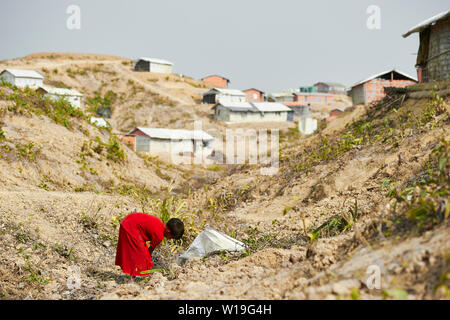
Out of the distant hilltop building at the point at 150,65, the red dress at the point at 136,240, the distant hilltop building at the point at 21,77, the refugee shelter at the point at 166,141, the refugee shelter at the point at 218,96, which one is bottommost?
the red dress at the point at 136,240

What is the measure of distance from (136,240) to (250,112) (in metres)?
40.2

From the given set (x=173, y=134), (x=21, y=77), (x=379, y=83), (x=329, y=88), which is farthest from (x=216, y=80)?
(x=379, y=83)

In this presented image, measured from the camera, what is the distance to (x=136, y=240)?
5543 mm

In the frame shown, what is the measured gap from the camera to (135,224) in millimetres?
5602

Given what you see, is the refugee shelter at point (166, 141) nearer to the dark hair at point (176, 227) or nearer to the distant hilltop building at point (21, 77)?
the distant hilltop building at point (21, 77)

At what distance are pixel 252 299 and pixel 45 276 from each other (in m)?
3.45

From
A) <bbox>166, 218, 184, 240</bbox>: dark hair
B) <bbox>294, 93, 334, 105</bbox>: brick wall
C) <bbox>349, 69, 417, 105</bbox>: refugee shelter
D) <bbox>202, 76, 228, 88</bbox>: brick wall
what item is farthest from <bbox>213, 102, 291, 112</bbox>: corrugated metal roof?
<bbox>166, 218, 184, 240</bbox>: dark hair

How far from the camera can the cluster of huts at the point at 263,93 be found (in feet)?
47.4

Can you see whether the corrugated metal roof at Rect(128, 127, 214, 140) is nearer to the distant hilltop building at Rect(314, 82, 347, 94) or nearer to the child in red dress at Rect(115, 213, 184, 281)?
the child in red dress at Rect(115, 213, 184, 281)

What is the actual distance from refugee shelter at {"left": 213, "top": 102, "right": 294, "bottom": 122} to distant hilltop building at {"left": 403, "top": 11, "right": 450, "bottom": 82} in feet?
94.6

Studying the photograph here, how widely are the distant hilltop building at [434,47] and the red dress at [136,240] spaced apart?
1212 cm

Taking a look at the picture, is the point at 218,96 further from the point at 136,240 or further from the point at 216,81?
the point at 136,240

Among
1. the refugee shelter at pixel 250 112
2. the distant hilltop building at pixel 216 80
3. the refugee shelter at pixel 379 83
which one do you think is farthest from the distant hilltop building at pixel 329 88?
the refugee shelter at pixel 379 83

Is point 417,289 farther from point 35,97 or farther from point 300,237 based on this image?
→ point 35,97
